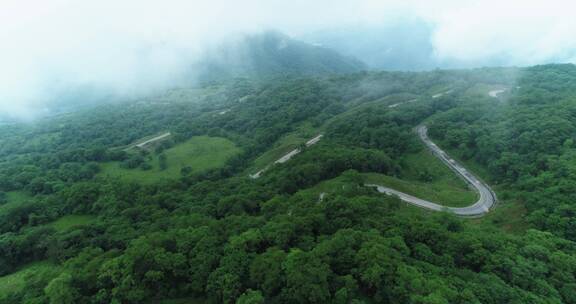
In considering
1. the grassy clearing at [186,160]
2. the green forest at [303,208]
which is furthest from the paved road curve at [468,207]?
the grassy clearing at [186,160]

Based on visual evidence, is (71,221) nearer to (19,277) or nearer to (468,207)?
(19,277)

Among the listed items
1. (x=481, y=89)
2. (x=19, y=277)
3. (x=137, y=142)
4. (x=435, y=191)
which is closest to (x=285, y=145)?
(x=435, y=191)

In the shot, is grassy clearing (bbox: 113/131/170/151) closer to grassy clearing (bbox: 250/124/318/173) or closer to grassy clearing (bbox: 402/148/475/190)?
grassy clearing (bbox: 250/124/318/173)

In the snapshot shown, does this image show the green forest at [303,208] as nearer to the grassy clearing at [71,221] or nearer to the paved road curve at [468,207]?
the grassy clearing at [71,221]

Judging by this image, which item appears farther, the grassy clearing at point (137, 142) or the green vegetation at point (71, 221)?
the grassy clearing at point (137, 142)

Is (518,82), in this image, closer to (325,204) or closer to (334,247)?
(325,204)

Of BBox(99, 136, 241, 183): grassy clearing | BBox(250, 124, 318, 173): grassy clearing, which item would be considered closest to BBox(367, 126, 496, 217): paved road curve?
BBox(250, 124, 318, 173): grassy clearing

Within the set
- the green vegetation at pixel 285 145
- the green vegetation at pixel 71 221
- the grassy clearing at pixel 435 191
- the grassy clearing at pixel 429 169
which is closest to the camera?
the grassy clearing at pixel 435 191
